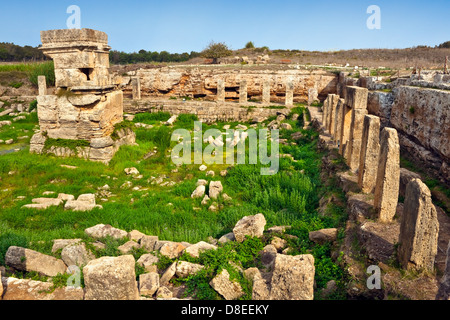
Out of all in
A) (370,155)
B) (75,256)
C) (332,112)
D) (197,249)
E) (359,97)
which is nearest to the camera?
(75,256)

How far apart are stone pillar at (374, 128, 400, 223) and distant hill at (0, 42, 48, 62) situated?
4572cm

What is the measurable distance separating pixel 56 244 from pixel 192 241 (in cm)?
212

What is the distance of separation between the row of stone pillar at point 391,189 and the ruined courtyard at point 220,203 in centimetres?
2

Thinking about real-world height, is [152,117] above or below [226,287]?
above

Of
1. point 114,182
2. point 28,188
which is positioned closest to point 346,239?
point 114,182

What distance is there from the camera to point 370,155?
18.7 ft

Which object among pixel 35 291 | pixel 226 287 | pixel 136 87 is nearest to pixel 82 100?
pixel 35 291

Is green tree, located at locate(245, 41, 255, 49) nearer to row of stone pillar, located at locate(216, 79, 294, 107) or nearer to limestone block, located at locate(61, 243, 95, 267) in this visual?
row of stone pillar, located at locate(216, 79, 294, 107)

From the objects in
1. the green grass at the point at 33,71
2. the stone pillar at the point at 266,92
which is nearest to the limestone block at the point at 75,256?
the stone pillar at the point at 266,92

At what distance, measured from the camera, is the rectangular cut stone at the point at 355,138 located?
7.01 meters

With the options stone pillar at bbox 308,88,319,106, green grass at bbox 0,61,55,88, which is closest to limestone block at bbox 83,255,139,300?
stone pillar at bbox 308,88,319,106

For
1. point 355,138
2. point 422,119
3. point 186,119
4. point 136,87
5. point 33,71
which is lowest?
point 355,138

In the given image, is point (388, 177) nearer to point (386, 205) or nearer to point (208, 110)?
point (386, 205)

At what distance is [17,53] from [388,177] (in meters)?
51.2
